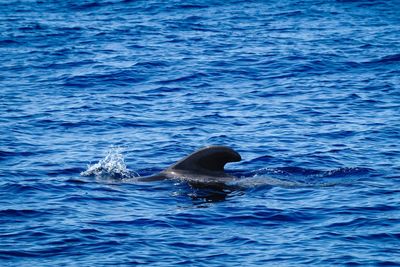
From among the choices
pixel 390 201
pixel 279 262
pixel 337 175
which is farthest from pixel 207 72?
pixel 279 262

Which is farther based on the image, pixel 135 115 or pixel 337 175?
pixel 135 115

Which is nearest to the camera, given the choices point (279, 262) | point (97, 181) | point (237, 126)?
point (279, 262)

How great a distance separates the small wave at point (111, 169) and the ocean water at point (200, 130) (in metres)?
0.04

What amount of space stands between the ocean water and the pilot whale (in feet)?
0.98

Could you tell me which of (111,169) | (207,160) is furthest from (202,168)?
(111,169)

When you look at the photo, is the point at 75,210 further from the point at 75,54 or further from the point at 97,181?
the point at 75,54

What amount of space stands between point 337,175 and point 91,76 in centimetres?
1331

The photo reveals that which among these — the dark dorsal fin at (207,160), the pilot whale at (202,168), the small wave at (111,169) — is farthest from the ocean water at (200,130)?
the dark dorsal fin at (207,160)

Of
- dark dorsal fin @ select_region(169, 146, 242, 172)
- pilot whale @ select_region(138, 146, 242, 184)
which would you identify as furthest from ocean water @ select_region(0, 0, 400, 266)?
dark dorsal fin @ select_region(169, 146, 242, 172)

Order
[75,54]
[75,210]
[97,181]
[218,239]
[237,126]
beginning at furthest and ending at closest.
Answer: [75,54], [237,126], [97,181], [75,210], [218,239]

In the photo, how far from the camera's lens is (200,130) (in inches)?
999

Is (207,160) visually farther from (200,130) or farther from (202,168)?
(200,130)

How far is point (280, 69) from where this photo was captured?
32906mm

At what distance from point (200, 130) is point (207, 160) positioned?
17.1 ft
